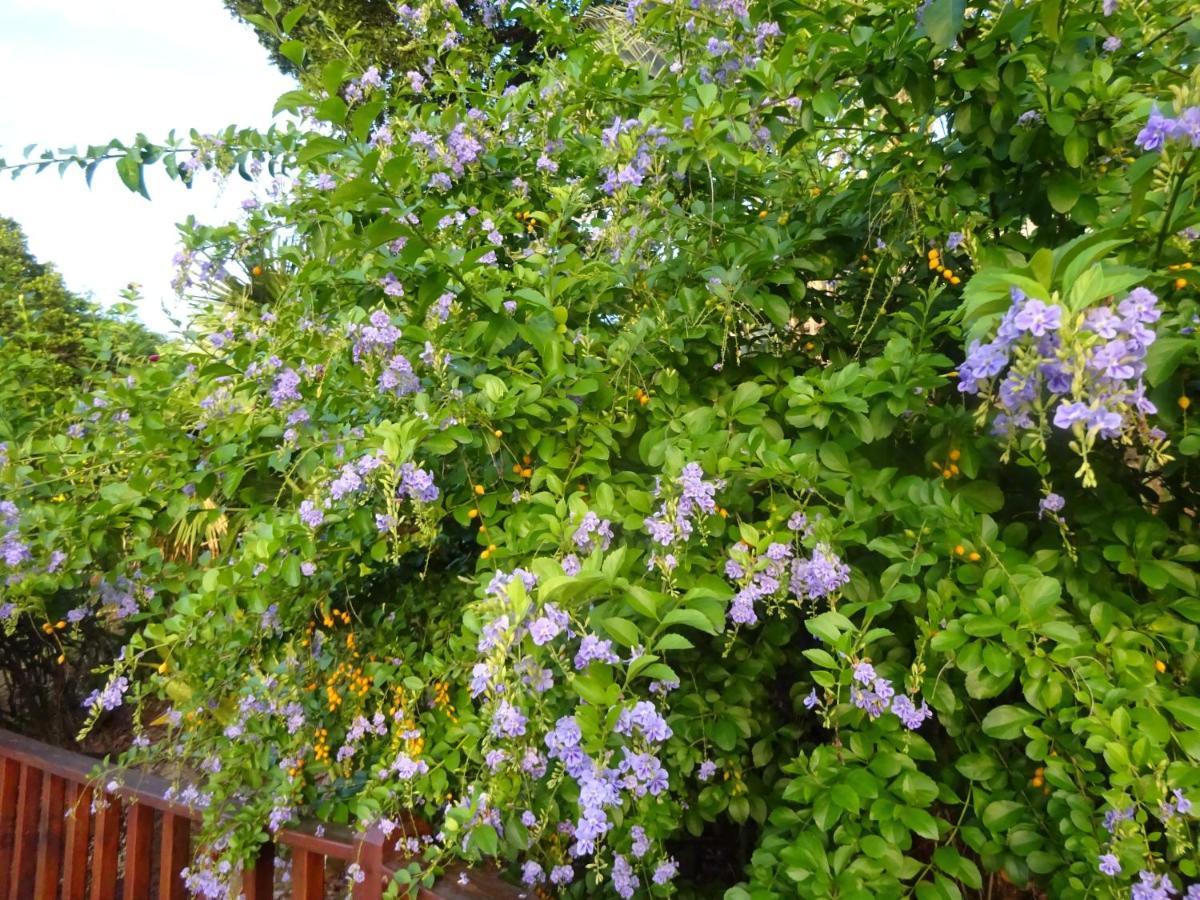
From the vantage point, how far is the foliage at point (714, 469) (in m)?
1.08

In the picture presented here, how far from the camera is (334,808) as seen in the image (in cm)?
188

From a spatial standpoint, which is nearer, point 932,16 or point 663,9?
point 932,16

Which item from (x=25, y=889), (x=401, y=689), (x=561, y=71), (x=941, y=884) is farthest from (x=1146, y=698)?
(x=25, y=889)

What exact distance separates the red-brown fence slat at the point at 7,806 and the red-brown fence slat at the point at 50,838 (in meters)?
0.11

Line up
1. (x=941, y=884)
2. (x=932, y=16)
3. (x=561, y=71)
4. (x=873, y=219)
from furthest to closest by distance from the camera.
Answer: (x=561, y=71) → (x=873, y=219) → (x=941, y=884) → (x=932, y=16)

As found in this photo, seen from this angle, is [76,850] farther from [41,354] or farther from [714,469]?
[714,469]

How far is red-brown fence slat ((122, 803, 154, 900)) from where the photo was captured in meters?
2.13

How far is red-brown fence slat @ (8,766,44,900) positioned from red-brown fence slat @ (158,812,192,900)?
28.3 inches

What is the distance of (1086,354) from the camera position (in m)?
0.81

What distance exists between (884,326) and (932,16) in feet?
2.35

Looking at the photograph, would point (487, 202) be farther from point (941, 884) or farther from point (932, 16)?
point (941, 884)

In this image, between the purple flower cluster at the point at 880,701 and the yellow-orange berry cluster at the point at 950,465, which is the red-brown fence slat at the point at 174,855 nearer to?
the purple flower cluster at the point at 880,701

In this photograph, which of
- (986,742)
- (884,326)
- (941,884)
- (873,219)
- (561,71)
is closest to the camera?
(941,884)

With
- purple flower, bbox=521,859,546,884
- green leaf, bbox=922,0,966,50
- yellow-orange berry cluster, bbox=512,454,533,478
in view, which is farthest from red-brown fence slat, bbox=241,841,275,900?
green leaf, bbox=922,0,966,50
